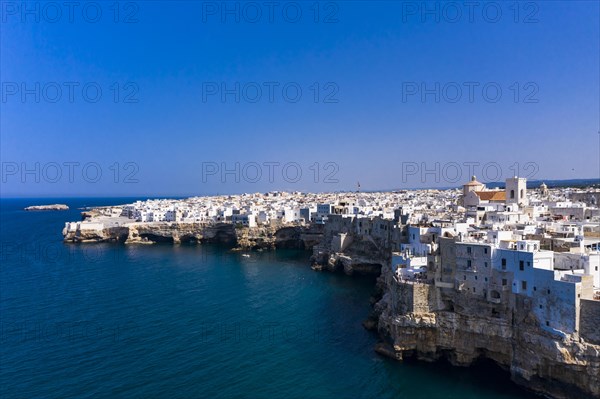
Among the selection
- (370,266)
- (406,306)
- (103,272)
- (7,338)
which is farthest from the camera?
(103,272)

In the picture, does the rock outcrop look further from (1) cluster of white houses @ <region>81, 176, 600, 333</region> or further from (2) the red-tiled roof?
(1) cluster of white houses @ <region>81, 176, 600, 333</region>

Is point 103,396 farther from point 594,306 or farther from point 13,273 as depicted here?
point 13,273

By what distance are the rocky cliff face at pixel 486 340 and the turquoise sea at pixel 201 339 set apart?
28.2 inches

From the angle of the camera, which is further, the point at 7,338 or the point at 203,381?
the point at 7,338

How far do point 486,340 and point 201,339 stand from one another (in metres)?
15.1

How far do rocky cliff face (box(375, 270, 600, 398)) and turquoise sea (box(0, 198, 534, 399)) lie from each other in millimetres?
717

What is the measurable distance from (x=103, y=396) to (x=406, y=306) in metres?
14.3

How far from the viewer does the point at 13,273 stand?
135ft

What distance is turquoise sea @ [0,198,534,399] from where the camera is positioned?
18172mm

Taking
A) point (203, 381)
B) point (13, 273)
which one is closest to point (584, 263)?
point (203, 381)

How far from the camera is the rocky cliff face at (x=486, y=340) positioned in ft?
51.1

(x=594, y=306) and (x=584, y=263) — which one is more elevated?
→ (x=584, y=263)

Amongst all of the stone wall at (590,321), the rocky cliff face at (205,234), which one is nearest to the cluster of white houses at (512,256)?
the stone wall at (590,321)

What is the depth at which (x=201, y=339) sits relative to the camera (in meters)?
23.7
